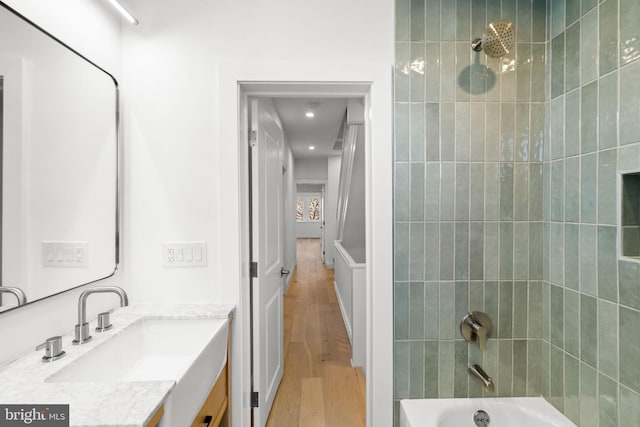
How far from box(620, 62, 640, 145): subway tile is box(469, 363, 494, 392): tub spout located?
1110 mm

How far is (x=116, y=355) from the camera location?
1.09 metres

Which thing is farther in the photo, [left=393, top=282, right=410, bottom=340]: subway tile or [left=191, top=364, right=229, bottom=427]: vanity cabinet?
[left=393, top=282, right=410, bottom=340]: subway tile

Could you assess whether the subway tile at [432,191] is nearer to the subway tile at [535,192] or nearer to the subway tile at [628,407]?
the subway tile at [535,192]

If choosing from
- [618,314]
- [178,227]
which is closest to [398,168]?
[618,314]

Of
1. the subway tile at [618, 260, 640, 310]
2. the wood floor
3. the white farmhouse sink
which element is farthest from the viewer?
the wood floor

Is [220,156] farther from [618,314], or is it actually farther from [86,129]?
[618,314]

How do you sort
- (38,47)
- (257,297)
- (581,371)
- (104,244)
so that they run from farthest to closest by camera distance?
(257,297), (104,244), (581,371), (38,47)

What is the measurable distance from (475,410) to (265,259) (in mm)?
1322

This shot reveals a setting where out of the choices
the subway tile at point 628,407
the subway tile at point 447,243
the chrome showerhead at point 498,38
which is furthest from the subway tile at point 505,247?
the chrome showerhead at point 498,38

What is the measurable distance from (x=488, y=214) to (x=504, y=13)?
3.22 ft

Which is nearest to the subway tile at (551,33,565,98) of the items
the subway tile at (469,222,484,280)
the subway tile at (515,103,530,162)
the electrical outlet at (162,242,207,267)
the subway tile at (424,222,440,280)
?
the subway tile at (515,103,530,162)

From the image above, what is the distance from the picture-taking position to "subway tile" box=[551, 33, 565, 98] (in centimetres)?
127

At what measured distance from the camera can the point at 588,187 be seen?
3.76 feet

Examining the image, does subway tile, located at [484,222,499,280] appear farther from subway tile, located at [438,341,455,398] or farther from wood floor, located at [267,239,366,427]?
wood floor, located at [267,239,366,427]
